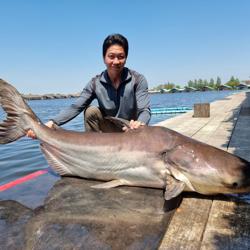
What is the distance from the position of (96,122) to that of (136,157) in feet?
5.17

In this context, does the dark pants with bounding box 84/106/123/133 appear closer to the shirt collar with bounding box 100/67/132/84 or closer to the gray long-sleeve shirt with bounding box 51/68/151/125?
the gray long-sleeve shirt with bounding box 51/68/151/125

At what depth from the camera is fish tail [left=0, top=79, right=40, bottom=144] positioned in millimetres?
3973

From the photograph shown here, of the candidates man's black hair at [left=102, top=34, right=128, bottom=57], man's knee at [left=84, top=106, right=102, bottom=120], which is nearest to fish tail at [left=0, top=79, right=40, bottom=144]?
man's knee at [left=84, top=106, right=102, bottom=120]

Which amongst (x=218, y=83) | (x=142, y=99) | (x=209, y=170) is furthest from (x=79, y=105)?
(x=218, y=83)

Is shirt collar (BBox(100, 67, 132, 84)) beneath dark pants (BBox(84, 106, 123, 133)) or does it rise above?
above

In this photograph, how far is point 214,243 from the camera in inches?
82.9

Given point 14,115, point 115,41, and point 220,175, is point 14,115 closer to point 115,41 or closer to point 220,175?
point 115,41

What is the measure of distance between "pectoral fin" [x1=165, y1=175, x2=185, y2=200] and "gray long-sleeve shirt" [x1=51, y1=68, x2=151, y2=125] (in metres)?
1.56

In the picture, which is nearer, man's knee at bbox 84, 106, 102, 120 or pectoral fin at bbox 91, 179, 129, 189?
pectoral fin at bbox 91, 179, 129, 189

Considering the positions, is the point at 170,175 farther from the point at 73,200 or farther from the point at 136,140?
the point at 73,200

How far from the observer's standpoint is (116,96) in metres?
4.62

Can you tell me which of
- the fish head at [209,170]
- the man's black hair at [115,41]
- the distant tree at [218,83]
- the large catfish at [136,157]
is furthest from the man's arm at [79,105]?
the distant tree at [218,83]

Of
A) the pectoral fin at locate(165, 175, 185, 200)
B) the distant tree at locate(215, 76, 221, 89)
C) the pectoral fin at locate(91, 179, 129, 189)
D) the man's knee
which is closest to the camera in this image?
the pectoral fin at locate(165, 175, 185, 200)

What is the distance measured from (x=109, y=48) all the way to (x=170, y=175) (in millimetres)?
2085
